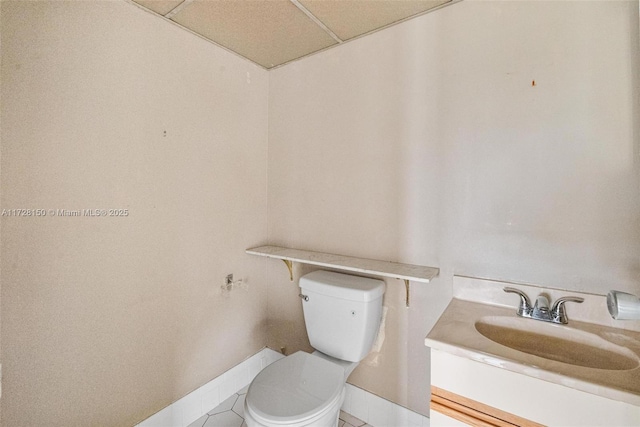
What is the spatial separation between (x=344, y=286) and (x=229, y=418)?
1.05m

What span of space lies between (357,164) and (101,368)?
157 centimetres

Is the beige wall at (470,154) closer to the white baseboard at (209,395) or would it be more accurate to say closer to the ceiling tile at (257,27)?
the ceiling tile at (257,27)

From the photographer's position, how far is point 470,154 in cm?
125

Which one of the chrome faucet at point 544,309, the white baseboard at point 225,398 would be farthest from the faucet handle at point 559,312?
the white baseboard at point 225,398

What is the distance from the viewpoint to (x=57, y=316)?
3.64 feet

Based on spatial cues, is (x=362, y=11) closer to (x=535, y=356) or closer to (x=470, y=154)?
(x=470, y=154)

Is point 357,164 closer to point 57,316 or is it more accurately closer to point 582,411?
point 582,411

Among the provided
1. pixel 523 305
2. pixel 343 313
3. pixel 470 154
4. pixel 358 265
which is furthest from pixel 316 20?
pixel 523 305

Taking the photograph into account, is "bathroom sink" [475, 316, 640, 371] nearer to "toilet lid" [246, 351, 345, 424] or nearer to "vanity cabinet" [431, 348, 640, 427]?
"vanity cabinet" [431, 348, 640, 427]

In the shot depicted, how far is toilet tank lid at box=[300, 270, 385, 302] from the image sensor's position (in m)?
A: 1.36

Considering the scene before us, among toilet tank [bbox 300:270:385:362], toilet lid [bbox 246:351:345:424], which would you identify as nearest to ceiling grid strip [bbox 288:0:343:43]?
toilet tank [bbox 300:270:385:362]

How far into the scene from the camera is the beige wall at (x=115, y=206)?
3.39 feet

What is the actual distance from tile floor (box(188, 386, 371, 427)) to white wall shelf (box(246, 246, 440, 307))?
2.53 feet

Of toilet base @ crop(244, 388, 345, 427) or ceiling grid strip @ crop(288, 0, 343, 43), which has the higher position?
ceiling grid strip @ crop(288, 0, 343, 43)
